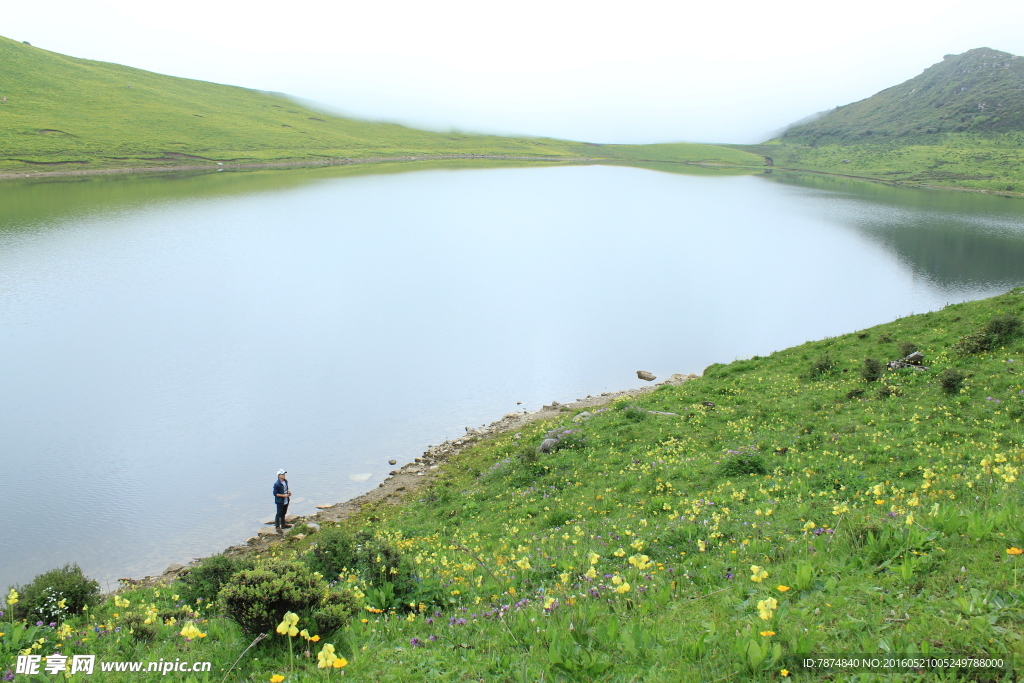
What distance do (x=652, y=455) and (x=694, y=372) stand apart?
1773 cm

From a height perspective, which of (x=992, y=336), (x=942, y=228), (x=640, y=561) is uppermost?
(x=942, y=228)

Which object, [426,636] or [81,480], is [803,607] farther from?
[81,480]

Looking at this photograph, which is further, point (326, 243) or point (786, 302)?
point (326, 243)

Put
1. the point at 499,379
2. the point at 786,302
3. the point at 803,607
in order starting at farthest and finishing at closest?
the point at 786,302
the point at 499,379
the point at 803,607

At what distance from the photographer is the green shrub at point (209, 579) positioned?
373 inches

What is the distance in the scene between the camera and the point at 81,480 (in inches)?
790

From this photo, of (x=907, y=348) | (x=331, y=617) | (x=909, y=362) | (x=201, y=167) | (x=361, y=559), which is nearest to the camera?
(x=331, y=617)

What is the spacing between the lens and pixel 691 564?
8.58 m

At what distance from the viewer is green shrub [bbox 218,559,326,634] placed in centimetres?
690

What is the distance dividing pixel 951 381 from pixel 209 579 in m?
18.9

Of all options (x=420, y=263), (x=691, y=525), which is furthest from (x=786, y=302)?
(x=691, y=525)

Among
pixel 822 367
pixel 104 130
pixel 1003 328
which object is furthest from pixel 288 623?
pixel 104 130

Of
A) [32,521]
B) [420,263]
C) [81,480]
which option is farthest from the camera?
[420,263]

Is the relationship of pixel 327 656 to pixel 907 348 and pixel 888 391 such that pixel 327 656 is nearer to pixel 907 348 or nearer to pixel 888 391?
pixel 888 391
